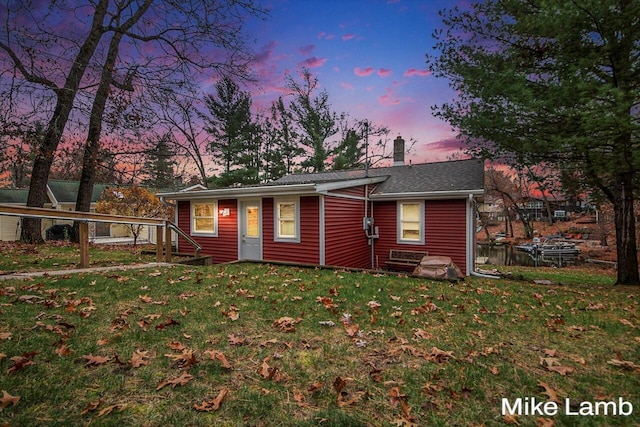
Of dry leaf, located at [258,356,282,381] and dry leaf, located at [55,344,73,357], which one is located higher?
dry leaf, located at [55,344,73,357]

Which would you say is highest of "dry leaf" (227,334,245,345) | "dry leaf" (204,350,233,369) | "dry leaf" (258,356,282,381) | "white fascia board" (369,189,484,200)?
"white fascia board" (369,189,484,200)

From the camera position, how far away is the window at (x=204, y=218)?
1211cm

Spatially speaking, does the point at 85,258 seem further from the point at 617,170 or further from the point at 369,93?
the point at 369,93

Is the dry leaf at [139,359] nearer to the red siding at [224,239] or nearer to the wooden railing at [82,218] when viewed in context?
the wooden railing at [82,218]

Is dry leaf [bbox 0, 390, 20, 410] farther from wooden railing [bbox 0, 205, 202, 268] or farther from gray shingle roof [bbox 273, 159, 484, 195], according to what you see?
gray shingle roof [bbox 273, 159, 484, 195]

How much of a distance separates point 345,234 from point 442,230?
360 centimetres

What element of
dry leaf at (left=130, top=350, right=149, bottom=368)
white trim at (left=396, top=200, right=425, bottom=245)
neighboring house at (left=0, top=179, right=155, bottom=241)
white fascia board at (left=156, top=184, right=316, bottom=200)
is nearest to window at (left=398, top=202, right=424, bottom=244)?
white trim at (left=396, top=200, right=425, bottom=245)

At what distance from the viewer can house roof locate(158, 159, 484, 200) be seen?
32.8 feet

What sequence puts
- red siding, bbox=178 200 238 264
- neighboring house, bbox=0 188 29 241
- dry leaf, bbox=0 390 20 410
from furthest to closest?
neighboring house, bbox=0 188 29 241 < red siding, bbox=178 200 238 264 < dry leaf, bbox=0 390 20 410

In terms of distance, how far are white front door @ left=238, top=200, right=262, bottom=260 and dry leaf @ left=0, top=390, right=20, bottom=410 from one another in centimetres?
898

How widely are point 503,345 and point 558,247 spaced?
30676mm

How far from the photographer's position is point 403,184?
12812mm

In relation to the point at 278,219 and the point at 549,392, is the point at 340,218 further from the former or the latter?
the point at 549,392

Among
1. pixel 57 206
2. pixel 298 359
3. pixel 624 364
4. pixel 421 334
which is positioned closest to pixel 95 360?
pixel 298 359
